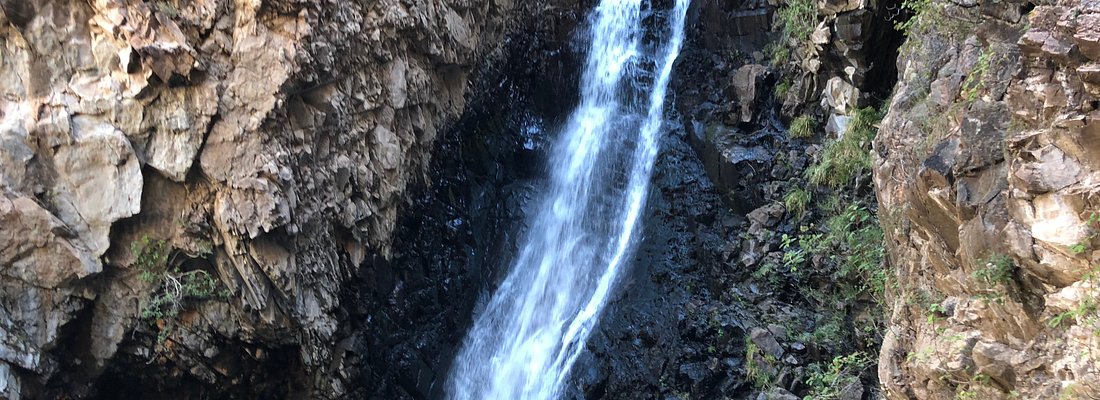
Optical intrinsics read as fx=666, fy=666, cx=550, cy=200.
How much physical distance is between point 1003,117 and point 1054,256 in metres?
1.24

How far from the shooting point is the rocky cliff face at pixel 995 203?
418 centimetres

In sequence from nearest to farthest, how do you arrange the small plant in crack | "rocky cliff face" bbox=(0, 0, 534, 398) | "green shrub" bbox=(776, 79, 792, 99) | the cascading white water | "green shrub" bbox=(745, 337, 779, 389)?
"rocky cliff face" bbox=(0, 0, 534, 398)
the small plant in crack
"green shrub" bbox=(745, 337, 779, 389)
the cascading white water
"green shrub" bbox=(776, 79, 792, 99)

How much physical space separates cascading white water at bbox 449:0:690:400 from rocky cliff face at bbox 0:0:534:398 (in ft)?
8.92

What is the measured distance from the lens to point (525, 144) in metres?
13.4

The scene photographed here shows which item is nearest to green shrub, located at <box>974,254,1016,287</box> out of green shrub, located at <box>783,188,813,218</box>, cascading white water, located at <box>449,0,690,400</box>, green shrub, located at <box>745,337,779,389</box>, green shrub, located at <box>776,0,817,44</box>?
green shrub, located at <box>745,337,779,389</box>

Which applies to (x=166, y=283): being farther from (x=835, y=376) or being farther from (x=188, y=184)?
(x=835, y=376)


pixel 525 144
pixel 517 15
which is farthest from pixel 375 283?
pixel 517 15

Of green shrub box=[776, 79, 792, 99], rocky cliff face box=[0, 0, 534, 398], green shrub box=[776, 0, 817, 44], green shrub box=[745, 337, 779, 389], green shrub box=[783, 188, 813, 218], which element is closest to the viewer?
rocky cliff face box=[0, 0, 534, 398]

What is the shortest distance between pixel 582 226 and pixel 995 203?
7.94m

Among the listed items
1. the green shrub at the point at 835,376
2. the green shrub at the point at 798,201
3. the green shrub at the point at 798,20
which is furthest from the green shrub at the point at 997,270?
the green shrub at the point at 798,20

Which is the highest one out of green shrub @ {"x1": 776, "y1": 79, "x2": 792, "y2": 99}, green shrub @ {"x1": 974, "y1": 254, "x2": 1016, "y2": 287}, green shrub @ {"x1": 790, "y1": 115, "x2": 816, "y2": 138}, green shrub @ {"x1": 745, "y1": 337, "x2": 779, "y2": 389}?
green shrub @ {"x1": 776, "y1": 79, "x2": 792, "y2": 99}

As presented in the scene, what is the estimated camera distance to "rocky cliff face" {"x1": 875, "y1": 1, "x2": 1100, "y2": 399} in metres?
4.18

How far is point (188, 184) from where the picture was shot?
8.38 metres

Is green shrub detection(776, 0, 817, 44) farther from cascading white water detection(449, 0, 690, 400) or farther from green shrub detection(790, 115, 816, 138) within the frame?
cascading white water detection(449, 0, 690, 400)
